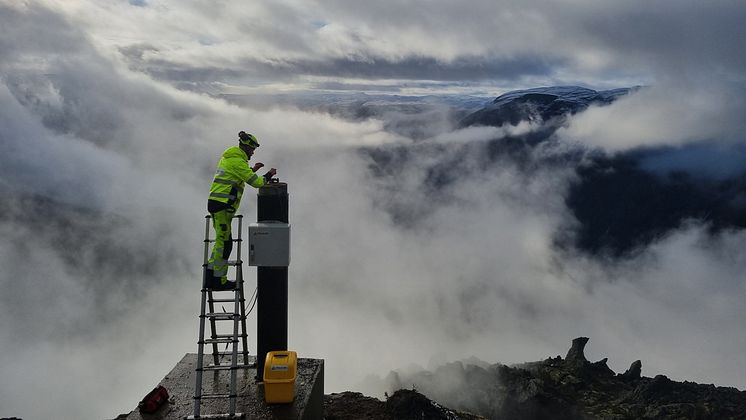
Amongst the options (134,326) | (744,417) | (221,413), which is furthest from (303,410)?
(134,326)

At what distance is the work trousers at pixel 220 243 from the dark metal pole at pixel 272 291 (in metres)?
0.66

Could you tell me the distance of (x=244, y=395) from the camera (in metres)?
10.7

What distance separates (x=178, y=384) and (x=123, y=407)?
17513 centimetres

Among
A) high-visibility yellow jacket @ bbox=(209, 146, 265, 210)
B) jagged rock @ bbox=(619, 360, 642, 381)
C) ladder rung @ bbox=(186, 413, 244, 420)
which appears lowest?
jagged rock @ bbox=(619, 360, 642, 381)

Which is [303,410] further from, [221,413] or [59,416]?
[59,416]

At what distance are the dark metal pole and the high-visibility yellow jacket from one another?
0.55m

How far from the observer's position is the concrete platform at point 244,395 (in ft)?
32.6

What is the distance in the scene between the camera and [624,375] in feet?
124

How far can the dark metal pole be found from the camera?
36.8 ft

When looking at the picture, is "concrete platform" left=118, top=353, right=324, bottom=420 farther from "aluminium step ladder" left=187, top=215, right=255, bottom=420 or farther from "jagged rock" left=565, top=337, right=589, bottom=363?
"jagged rock" left=565, top=337, right=589, bottom=363

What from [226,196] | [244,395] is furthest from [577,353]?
[226,196]

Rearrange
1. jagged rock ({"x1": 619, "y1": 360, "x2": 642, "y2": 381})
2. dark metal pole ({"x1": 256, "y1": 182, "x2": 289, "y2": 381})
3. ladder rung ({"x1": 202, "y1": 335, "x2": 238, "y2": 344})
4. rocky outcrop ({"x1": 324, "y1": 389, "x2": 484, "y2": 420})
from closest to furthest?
ladder rung ({"x1": 202, "y1": 335, "x2": 238, "y2": 344}), dark metal pole ({"x1": 256, "y1": 182, "x2": 289, "y2": 381}), rocky outcrop ({"x1": 324, "y1": 389, "x2": 484, "y2": 420}), jagged rock ({"x1": 619, "y1": 360, "x2": 642, "y2": 381})

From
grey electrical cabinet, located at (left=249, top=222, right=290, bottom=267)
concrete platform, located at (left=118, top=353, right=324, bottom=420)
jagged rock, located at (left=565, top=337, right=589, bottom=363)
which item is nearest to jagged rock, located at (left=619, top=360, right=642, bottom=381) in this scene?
jagged rock, located at (left=565, top=337, right=589, bottom=363)

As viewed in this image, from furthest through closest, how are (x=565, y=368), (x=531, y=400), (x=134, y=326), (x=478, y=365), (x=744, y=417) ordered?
(x=134, y=326) < (x=478, y=365) < (x=565, y=368) < (x=744, y=417) < (x=531, y=400)
